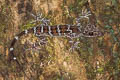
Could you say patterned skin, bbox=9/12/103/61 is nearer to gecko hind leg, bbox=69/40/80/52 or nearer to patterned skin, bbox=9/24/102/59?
patterned skin, bbox=9/24/102/59

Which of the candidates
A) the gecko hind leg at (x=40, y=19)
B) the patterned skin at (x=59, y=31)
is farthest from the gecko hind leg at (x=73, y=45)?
the gecko hind leg at (x=40, y=19)

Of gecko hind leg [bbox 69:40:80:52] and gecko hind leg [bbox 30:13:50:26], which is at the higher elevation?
gecko hind leg [bbox 30:13:50:26]

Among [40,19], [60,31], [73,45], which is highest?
[40,19]

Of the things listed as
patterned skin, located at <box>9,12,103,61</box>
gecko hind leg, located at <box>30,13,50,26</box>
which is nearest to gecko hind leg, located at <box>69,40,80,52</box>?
patterned skin, located at <box>9,12,103,61</box>

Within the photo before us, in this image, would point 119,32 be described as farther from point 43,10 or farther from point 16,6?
point 16,6

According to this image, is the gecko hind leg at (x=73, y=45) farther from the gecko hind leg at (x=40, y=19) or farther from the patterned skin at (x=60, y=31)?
the gecko hind leg at (x=40, y=19)

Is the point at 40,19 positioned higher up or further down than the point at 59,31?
higher up

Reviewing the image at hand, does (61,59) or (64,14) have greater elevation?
(64,14)

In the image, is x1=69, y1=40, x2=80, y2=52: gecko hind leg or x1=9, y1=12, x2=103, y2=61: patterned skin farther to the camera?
x1=9, y1=12, x2=103, y2=61: patterned skin

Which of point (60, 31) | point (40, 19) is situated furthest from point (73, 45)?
point (40, 19)

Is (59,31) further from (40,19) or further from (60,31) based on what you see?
(40,19)

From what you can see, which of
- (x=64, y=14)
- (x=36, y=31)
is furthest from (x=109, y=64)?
(x=36, y=31)
